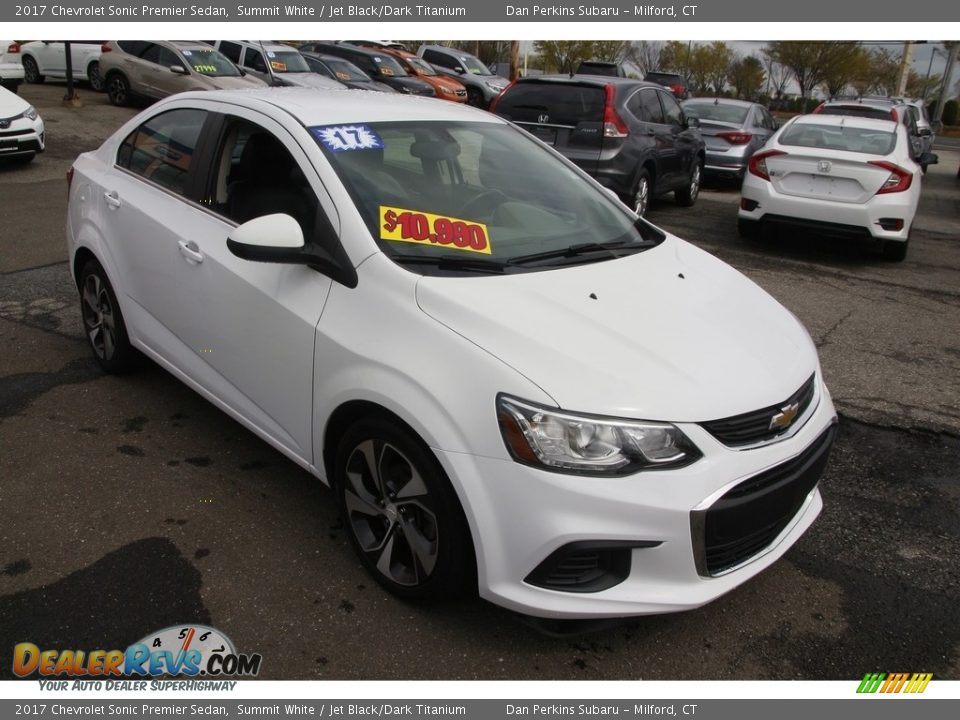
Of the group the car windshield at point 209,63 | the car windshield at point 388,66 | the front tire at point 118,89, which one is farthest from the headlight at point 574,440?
the car windshield at point 388,66

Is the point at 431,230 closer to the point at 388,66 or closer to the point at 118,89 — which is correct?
the point at 118,89

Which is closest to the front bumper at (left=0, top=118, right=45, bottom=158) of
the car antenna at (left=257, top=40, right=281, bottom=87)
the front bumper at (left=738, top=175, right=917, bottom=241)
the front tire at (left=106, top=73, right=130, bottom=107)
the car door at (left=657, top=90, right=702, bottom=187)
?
the car antenna at (left=257, top=40, right=281, bottom=87)

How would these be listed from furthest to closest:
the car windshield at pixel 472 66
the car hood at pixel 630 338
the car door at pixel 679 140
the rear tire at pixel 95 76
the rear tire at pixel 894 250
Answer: the car windshield at pixel 472 66 < the rear tire at pixel 95 76 < the car door at pixel 679 140 < the rear tire at pixel 894 250 < the car hood at pixel 630 338

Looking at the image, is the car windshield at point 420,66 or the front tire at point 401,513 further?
the car windshield at point 420,66

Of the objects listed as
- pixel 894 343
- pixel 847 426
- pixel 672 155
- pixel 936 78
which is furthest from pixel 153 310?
pixel 936 78

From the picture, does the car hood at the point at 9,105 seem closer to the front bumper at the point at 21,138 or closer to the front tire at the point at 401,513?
the front bumper at the point at 21,138

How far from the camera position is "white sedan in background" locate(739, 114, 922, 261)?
7.89 metres

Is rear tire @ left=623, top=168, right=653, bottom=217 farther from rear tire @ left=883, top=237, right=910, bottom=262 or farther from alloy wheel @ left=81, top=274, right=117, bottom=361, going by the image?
alloy wheel @ left=81, top=274, right=117, bottom=361

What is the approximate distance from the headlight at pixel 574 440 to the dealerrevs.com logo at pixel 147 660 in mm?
1129

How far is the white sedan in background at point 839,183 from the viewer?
25.9 feet

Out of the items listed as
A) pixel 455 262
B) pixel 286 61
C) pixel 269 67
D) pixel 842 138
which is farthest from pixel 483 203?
pixel 286 61

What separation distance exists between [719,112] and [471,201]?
1196 centimetres

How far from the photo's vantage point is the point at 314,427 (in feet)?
9.62

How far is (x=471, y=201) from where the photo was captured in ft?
10.8
